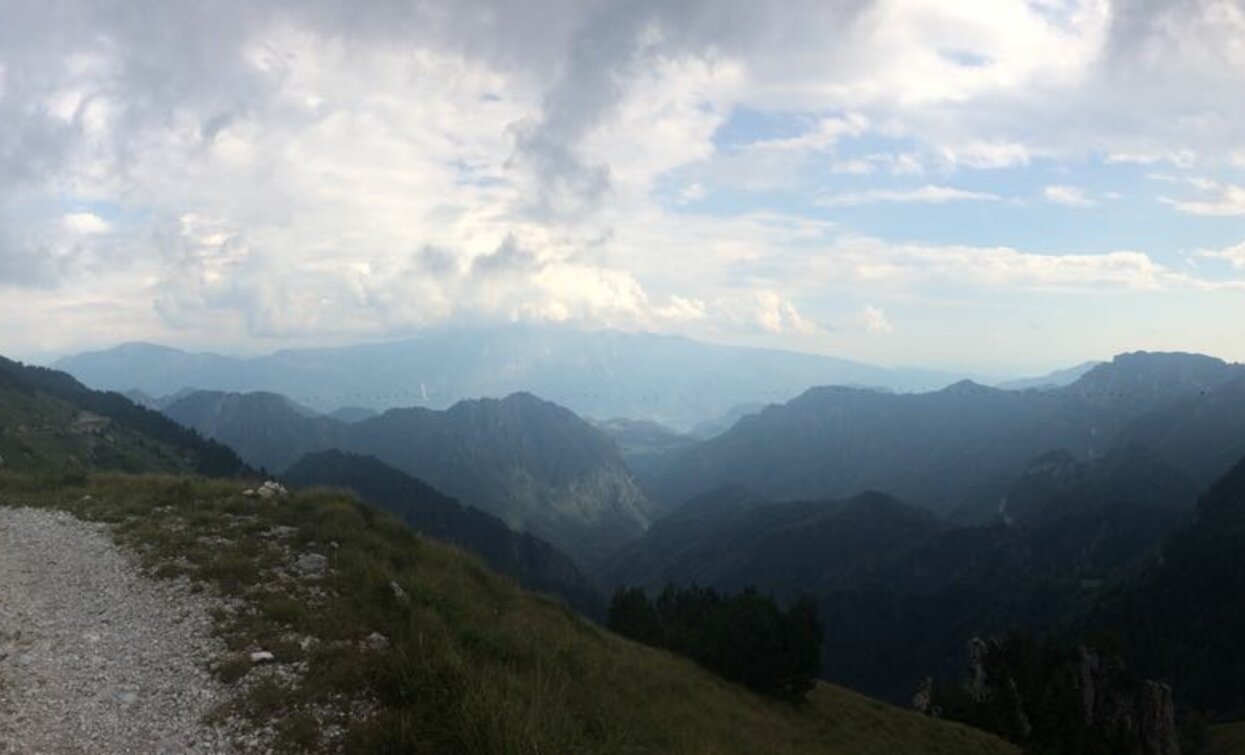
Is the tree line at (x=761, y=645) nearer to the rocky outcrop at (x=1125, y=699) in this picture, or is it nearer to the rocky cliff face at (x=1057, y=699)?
the rocky cliff face at (x=1057, y=699)

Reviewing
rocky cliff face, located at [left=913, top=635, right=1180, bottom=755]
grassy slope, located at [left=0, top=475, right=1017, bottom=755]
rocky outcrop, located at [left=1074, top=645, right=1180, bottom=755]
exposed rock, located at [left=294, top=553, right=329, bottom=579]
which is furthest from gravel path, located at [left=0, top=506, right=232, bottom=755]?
rocky outcrop, located at [left=1074, top=645, right=1180, bottom=755]

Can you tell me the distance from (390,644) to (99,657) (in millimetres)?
5519

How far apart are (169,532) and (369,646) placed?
438 inches

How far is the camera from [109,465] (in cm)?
16725

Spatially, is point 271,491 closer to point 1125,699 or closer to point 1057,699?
point 1057,699

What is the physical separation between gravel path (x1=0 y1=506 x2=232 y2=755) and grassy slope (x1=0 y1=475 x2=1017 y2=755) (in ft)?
2.39

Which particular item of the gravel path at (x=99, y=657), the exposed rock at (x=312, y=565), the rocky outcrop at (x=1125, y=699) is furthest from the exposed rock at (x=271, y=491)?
the rocky outcrop at (x=1125, y=699)

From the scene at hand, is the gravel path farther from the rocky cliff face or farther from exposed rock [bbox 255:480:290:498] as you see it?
the rocky cliff face

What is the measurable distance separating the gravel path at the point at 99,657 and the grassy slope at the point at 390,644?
0.73 meters

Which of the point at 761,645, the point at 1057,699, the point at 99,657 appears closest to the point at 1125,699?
the point at 1057,699

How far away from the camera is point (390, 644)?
15648 mm

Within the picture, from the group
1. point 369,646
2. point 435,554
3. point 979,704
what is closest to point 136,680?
point 369,646

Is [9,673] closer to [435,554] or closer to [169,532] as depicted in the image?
[169,532]

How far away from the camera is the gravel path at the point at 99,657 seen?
12.0 metres
